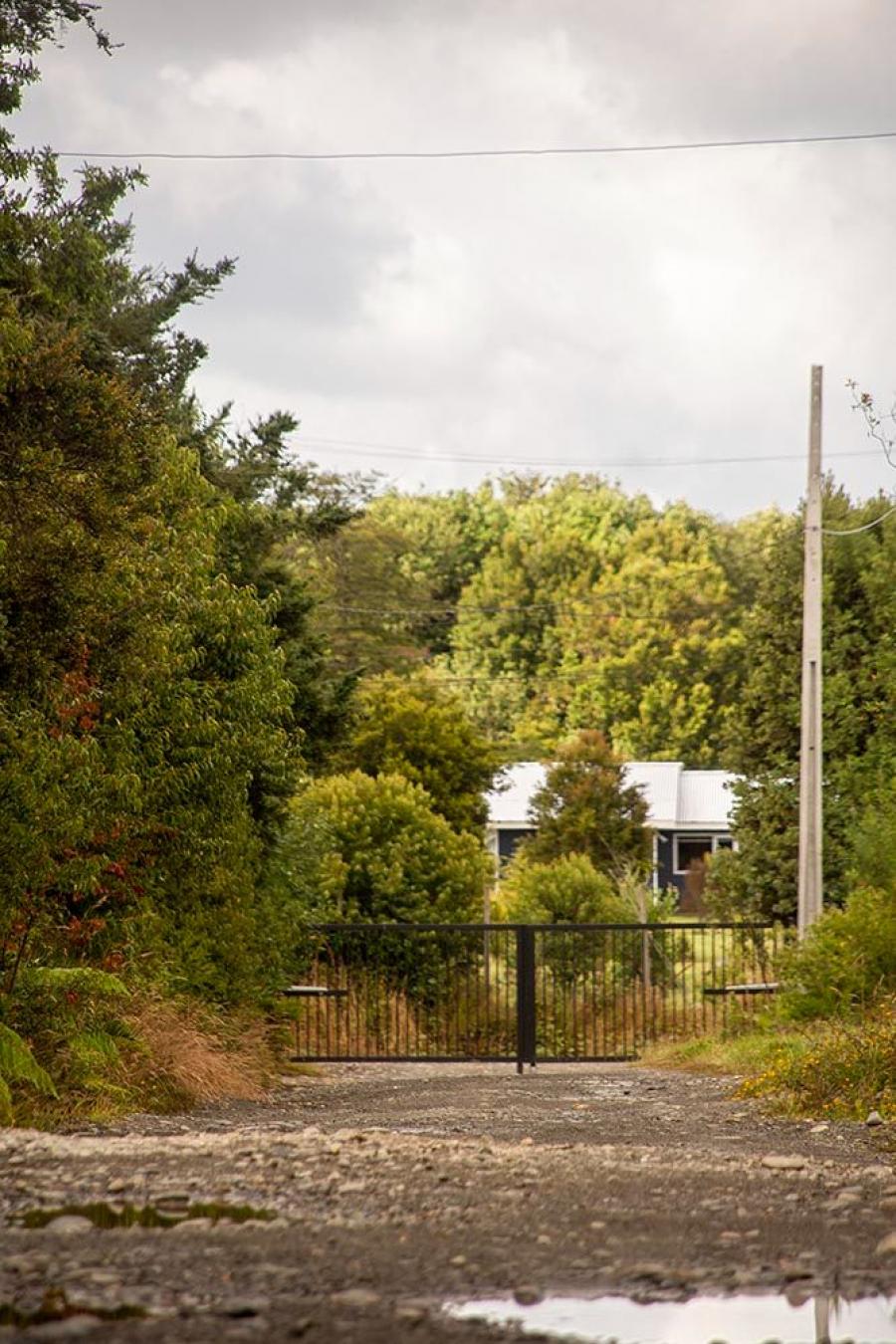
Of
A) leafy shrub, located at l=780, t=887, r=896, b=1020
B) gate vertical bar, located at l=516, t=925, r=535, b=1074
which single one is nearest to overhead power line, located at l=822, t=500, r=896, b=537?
leafy shrub, located at l=780, t=887, r=896, b=1020

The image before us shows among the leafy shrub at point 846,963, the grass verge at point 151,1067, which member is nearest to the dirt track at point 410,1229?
the grass verge at point 151,1067

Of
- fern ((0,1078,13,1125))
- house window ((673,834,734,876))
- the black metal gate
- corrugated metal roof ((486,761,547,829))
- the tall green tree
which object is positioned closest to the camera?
fern ((0,1078,13,1125))

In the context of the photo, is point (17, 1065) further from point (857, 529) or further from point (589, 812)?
point (589, 812)

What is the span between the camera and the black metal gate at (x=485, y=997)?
20.6 m

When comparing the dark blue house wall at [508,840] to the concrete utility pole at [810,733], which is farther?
the dark blue house wall at [508,840]

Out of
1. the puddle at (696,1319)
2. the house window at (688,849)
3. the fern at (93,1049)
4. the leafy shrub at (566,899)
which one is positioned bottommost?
the fern at (93,1049)

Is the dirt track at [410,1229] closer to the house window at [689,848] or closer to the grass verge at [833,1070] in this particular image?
the grass verge at [833,1070]

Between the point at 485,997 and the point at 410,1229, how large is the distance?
57.2 feet

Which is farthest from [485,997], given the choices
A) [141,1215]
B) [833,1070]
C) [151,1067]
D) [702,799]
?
[702,799]

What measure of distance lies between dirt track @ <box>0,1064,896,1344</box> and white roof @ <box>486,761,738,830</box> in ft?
119

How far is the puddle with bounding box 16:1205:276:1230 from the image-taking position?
630 centimetres

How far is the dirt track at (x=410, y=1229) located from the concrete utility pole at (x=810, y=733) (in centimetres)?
1075

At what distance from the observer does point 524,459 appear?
65625 millimetres

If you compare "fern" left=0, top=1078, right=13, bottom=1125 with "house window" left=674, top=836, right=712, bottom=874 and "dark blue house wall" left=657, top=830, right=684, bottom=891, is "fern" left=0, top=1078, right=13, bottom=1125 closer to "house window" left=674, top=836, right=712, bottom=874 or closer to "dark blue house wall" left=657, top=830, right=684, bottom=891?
"dark blue house wall" left=657, top=830, right=684, bottom=891
